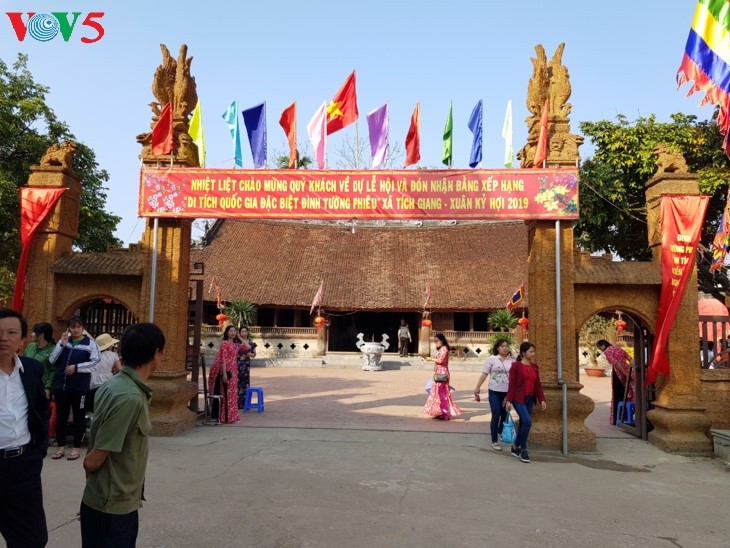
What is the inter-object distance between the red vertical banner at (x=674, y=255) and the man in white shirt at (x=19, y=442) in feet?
25.0

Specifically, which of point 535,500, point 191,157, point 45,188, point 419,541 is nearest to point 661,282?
point 535,500

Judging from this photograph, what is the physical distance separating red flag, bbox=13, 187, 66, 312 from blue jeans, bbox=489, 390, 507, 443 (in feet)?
23.7

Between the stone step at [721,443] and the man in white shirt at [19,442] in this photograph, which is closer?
the man in white shirt at [19,442]

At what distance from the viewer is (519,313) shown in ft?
86.8

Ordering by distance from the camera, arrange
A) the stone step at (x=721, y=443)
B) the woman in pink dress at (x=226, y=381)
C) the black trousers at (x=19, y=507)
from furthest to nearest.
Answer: the woman in pink dress at (x=226, y=381) < the stone step at (x=721, y=443) < the black trousers at (x=19, y=507)

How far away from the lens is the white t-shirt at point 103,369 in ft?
23.1

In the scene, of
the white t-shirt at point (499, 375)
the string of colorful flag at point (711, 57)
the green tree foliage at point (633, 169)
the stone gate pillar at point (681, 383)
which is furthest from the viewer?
the green tree foliage at point (633, 169)

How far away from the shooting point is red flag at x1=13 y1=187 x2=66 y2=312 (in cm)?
834

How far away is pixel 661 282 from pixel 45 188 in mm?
9374

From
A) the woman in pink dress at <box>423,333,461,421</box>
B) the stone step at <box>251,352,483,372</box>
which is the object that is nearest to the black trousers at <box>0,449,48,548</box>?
the woman in pink dress at <box>423,333,461,421</box>

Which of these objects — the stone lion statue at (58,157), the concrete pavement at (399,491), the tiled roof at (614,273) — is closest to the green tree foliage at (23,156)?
the stone lion statue at (58,157)

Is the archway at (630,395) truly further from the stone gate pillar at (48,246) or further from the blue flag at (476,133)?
the stone gate pillar at (48,246)

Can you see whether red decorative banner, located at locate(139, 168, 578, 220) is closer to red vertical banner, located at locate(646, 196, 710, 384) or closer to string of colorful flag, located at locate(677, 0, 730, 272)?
red vertical banner, located at locate(646, 196, 710, 384)

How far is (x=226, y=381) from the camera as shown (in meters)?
9.13
